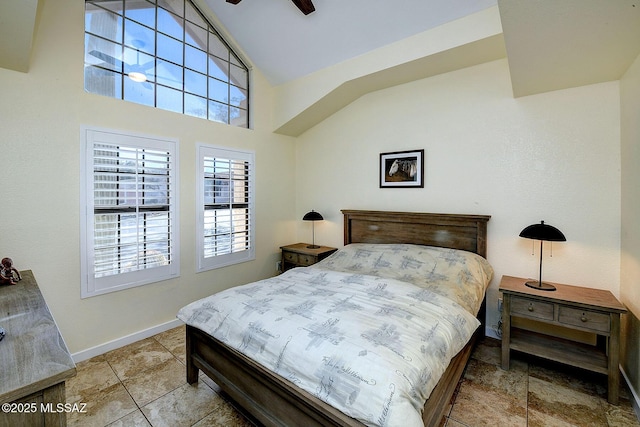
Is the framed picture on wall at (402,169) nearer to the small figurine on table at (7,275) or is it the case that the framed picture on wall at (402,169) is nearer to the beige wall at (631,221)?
the beige wall at (631,221)

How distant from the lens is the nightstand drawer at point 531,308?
7.28ft

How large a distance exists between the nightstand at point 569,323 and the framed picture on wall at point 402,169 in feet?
4.60

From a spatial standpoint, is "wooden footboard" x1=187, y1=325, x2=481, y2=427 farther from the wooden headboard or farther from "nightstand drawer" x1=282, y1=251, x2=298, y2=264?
"nightstand drawer" x1=282, y1=251, x2=298, y2=264

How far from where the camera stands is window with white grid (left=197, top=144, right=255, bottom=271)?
10.9 feet

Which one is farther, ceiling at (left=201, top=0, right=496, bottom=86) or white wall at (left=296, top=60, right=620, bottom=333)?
ceiling at (left=201, top=0, right=496, bottom=86)

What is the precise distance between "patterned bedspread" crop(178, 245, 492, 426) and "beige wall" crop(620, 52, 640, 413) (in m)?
1.04

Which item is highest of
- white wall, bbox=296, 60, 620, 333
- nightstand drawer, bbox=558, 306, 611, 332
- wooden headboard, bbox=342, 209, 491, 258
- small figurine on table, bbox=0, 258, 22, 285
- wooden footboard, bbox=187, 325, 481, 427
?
white wall, bbox=296, 60, 620, 333

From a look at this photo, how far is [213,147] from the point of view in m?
3.37

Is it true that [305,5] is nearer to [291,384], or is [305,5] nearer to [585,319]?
[291,384]

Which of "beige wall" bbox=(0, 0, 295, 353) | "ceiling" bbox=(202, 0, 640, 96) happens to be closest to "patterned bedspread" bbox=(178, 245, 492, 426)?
"beige wall" bbox=(0, 0, 295, 353)

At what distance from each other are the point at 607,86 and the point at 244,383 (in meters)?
3.57

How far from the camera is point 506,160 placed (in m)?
2.80

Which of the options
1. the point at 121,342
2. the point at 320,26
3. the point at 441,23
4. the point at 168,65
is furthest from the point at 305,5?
the point at 121,342

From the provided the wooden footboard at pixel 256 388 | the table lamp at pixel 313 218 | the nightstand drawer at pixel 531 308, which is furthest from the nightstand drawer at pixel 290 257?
the nightstand drawer at pixel 531 308
